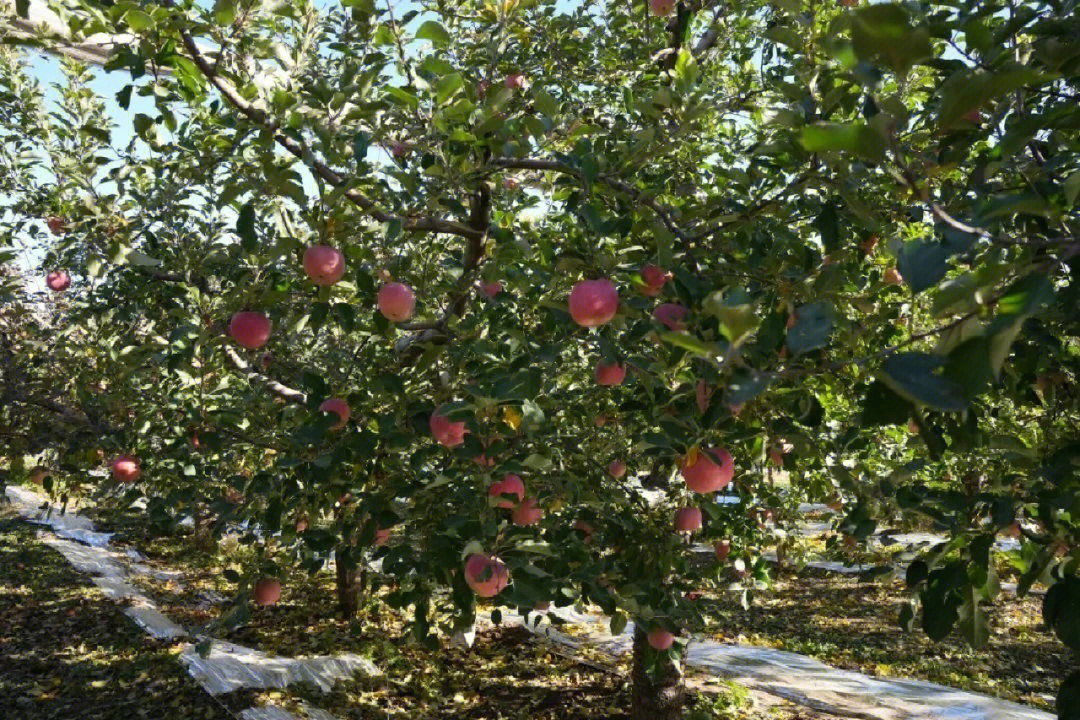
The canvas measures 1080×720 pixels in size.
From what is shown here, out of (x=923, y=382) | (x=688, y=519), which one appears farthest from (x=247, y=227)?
(x=688, y=519)

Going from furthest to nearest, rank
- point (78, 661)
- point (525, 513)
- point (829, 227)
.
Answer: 1. point (78, 661)
2. point (525, 513)
3. point (829, 227)

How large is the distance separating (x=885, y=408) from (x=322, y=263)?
5.37ft

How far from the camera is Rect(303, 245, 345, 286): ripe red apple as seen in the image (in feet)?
7.27

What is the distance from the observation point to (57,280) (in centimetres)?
485

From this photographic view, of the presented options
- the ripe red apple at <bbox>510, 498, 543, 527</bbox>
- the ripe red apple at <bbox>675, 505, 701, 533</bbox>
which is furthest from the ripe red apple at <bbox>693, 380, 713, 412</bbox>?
the ripe red apple at <bbox>675, 505, 701, 533</bbox>

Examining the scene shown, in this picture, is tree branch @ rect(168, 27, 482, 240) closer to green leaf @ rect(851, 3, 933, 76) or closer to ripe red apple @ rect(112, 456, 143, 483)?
green leaf @ rect(851, 3, 933, 76)

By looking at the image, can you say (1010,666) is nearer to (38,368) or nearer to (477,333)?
(477,333)

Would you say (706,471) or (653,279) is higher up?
(653,279)

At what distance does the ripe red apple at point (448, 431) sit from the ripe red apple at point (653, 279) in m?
0.72

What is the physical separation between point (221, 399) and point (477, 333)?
1781mm

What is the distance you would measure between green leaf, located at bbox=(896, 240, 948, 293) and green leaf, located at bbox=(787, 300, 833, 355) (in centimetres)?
10

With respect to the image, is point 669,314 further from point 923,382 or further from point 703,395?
point 923,382

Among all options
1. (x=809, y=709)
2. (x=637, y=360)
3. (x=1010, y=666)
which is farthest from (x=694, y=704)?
(x=637, y=360)

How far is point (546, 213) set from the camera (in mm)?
4273
